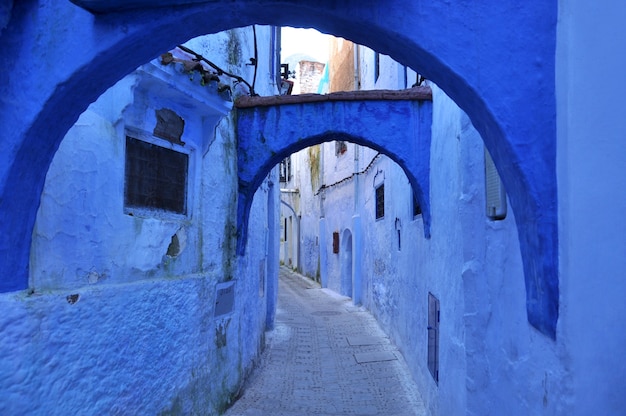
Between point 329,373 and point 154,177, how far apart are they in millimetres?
4159

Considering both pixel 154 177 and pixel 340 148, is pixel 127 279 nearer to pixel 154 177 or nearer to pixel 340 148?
pixel 154 177

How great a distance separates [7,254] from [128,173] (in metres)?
1.48

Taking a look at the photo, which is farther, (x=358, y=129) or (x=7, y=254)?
(x=358, y=129)

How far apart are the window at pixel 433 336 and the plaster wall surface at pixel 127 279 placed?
2.27 m

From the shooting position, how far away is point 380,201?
33.5 feet

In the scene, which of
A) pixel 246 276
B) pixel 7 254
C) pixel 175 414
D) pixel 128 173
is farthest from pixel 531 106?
pixel 246 276

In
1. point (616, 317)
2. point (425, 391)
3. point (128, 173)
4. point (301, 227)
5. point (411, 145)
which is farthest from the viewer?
point (301, 227)

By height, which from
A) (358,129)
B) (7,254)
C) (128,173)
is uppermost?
(358,129)

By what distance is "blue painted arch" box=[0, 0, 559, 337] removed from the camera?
2129mm

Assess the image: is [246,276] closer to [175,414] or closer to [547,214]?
[175,414]

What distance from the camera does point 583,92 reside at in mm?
2002

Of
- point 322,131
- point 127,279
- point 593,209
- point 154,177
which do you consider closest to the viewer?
point 593,209

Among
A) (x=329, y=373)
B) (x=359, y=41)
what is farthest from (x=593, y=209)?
(x=329, y=373)

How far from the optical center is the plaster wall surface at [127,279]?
288 centimetres
